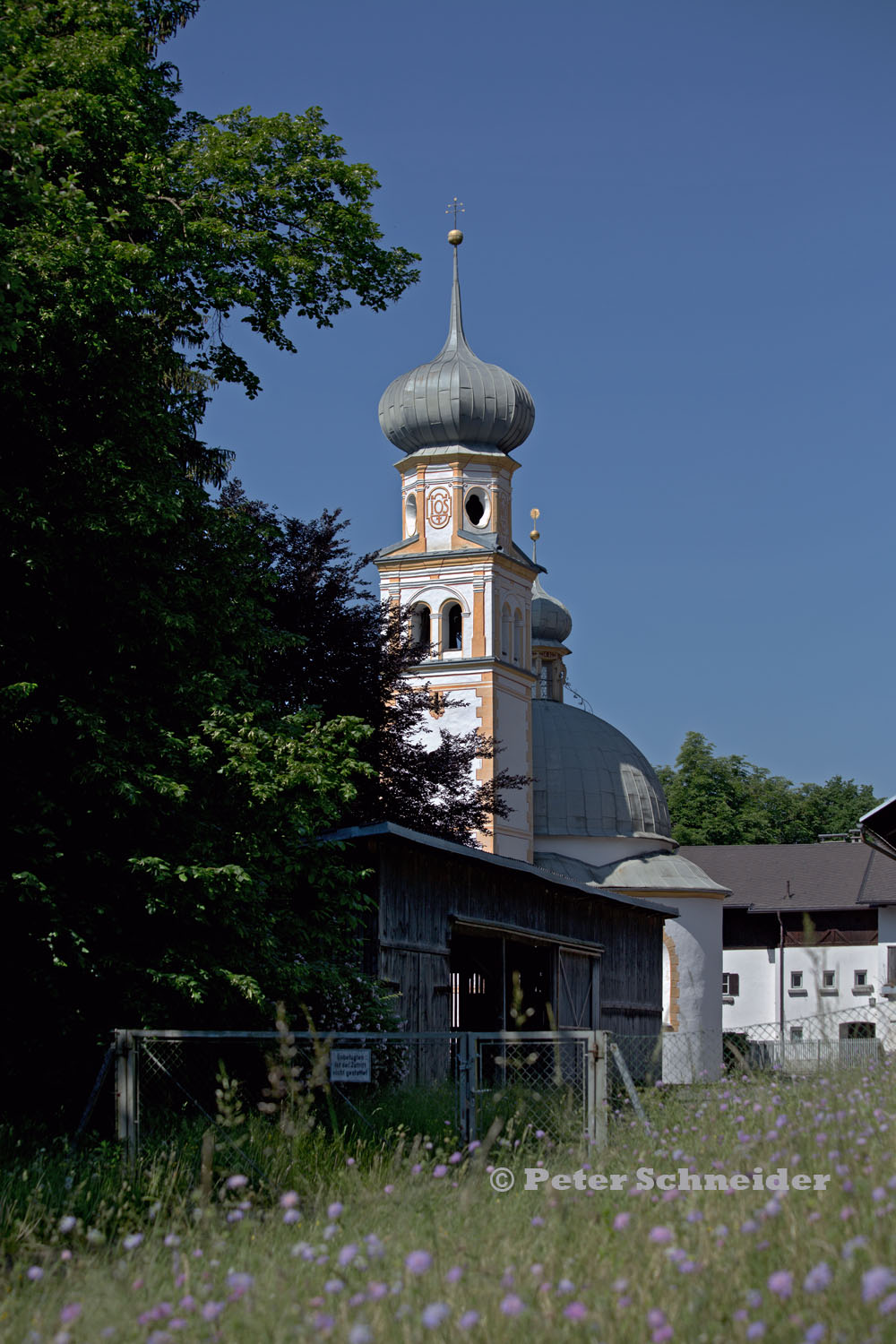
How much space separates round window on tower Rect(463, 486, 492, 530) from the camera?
5112cm

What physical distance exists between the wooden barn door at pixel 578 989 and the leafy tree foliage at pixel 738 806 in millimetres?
46950

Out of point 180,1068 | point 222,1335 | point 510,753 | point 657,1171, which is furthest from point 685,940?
point 222,1335

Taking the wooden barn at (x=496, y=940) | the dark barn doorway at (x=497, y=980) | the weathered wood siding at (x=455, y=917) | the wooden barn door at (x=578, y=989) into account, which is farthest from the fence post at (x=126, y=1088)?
the wooden barn door at (x=578, y=989)

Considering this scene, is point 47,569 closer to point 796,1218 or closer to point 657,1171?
point 657,1171

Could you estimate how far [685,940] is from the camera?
1866 inches

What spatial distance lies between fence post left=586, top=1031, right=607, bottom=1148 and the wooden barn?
6.22 feet

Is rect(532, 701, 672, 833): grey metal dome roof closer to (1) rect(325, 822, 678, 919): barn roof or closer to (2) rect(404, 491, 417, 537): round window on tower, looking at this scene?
(2) rect(404, 491, 417, 537): round window on tower

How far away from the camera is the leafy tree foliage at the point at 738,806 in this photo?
74625 mm

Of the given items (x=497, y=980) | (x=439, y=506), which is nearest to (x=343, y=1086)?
(x=497, y=980)

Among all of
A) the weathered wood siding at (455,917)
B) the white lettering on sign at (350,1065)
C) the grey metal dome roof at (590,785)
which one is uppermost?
the grey metal dome roof at (590,785)

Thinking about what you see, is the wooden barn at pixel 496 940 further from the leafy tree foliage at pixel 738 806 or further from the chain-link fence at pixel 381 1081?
the leafy tree foliage at pixel 738 806

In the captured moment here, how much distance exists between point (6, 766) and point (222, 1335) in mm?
8070

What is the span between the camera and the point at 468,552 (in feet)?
163

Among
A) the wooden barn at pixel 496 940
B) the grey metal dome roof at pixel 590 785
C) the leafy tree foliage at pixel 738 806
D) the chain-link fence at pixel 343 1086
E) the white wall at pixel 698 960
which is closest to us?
the chain-link fence at pixel 343 1086
